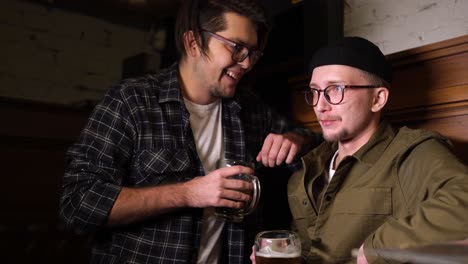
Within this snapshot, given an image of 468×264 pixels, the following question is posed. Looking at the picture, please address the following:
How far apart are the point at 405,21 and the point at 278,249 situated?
135 cm

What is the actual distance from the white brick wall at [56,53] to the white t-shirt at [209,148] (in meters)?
1.64

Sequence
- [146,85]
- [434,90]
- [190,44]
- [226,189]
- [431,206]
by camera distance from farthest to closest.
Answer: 1. [190,44]
2. [146,85]
3. [434,90]
4. [226,189]
5. [431,206]

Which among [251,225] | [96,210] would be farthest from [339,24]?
[96,210]

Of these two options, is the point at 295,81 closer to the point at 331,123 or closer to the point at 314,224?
the point at 331,123

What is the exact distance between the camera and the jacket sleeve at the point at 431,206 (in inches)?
34.8

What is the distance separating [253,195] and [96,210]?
1.55 feet

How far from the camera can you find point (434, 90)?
134 centimetres

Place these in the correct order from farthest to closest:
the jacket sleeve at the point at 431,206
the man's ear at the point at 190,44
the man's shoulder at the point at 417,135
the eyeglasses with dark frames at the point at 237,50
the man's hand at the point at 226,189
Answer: the man's ear at the point at 190,44, the eyeglasses with dark frames at the point at 237,50, the man's hand at the point at 226,189, the man's shoulder at the point at 417,135, the jacket sleeve at the point at 431,206

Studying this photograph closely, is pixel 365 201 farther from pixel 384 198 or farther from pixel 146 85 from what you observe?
pixel 146 85

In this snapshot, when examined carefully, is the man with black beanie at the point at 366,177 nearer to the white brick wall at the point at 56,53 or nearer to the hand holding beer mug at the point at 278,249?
the hand holding beer mug at the point at 278,249

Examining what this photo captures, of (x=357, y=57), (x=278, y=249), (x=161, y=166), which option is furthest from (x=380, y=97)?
(x=161, y=166)

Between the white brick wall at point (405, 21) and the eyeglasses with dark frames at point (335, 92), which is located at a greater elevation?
the white brick wall at point (405, 21)

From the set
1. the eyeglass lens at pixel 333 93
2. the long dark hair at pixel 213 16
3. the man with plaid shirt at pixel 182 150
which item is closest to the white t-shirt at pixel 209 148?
the man with plaid shirt at pixel 182 150

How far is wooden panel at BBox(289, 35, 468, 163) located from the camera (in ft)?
4.18
